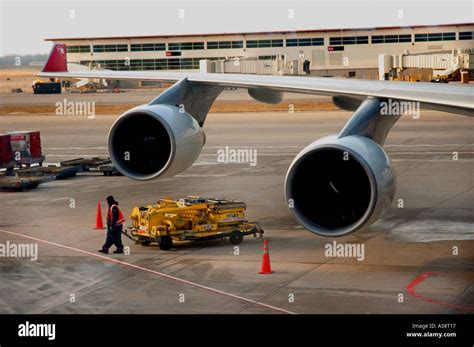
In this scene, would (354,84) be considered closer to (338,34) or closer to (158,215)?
(158,215)

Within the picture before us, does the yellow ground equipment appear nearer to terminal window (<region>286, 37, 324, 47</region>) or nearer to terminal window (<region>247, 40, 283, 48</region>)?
terminal window (<region>286, 37, 324, 47</region>)

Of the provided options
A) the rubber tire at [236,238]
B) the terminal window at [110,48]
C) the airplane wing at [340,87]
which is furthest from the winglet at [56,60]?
the terminal window at [110,48]

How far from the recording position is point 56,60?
21188 mm

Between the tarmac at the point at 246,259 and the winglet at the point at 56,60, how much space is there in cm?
400

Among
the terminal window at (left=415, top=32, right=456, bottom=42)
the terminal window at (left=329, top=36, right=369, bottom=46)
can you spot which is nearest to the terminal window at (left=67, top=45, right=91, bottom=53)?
the terminal window at (left=329, top=36, right=369, bottom=46)

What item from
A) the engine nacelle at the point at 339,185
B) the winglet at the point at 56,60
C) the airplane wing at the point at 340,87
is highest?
the winglet at the point at 56,60

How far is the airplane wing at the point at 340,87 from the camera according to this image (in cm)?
1465

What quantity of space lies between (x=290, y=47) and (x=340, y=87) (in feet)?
257

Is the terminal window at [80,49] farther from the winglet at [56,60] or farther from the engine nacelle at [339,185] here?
the engine nacelle at [339,185]

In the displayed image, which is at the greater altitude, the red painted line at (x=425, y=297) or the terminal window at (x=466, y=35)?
the terminal window at (x=466, y=35)

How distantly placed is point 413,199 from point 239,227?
7338 millimetres

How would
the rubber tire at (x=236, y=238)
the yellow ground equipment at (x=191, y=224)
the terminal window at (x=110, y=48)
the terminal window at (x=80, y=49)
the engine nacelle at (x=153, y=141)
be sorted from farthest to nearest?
the terminal window at (x=110, y=48)
the terminal window at (x=80, y=49)
the rubber tire at (x=236, y=238)
the yellow ground equipment at (x=191, y=224)
the engine nacelle at (x=153, y=141)

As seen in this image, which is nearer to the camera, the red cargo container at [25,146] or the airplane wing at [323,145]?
the airplane wing at [323,145]
